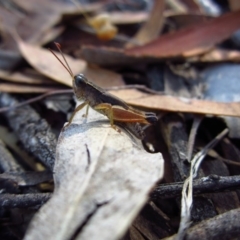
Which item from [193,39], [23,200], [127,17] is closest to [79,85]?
[23,200]

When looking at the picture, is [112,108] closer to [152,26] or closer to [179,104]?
[179,104]

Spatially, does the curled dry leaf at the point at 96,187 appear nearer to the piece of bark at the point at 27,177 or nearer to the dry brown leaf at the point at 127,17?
the piece of bark at the point at 27,177

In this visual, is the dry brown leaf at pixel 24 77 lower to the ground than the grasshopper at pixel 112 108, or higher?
higher

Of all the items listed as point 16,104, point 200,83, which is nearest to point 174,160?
point 200,83

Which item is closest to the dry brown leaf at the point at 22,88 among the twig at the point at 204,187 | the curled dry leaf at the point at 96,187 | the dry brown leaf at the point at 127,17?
the curled dry leaf at the point at 96,187

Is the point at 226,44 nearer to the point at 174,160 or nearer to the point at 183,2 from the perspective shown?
the point at 183,2

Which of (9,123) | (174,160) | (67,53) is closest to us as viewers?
(174,160)

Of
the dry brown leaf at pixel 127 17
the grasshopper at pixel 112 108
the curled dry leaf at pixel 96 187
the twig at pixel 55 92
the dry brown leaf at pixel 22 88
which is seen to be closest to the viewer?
the curled dry leaf at pixel 96 187
